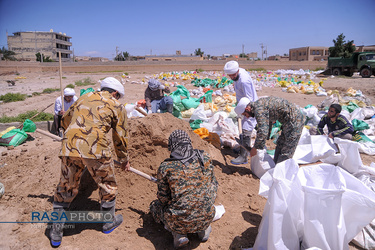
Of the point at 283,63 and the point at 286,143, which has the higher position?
the point at 283,63

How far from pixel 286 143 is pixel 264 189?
109cm

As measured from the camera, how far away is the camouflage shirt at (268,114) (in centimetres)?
307

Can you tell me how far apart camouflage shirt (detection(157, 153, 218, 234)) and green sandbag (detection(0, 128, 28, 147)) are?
395cm

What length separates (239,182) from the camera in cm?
348

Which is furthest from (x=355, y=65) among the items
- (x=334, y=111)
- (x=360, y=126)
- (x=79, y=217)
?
(x=79, y=217)

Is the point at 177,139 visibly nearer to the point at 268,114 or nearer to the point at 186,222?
the point at 186,222

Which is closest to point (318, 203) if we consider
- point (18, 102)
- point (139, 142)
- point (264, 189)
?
point (264, 189)

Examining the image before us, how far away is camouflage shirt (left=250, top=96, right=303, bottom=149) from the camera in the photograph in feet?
10.1

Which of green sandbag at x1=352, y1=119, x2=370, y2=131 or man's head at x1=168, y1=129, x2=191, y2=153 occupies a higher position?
man's head at x1=168, y1=129, x2=191, y2=153

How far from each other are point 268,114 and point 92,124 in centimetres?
204

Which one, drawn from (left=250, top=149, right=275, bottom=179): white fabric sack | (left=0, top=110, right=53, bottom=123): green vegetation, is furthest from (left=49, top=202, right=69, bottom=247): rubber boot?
(left=0, top=110, right=53, bottom=123): green vegetation

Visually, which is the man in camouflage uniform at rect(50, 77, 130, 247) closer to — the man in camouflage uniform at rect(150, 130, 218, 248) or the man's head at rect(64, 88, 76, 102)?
the man in camouflage uniform at rect(150, 130, 218, 248)

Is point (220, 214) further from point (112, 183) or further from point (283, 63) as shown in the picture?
point (283, 63)

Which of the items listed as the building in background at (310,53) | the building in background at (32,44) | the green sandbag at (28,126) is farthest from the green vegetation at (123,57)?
the green sandbag at (28,126)
